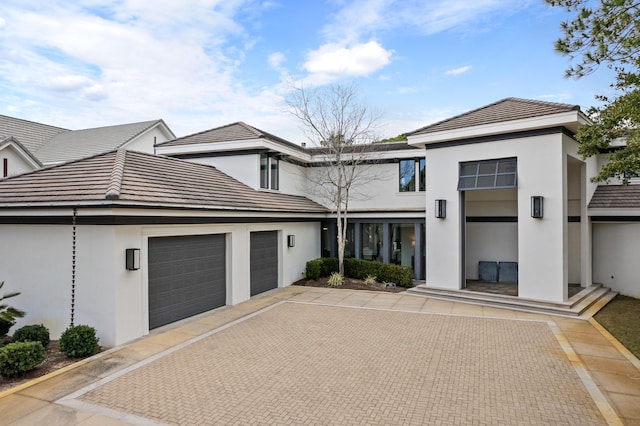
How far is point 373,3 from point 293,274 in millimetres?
10210

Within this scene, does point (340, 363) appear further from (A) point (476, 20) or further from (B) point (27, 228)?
(A) point (476, 20)

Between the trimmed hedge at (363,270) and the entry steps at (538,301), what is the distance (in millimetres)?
949

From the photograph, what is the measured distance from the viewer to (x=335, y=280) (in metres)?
15.0

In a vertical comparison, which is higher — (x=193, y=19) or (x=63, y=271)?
(x=193, y=19)

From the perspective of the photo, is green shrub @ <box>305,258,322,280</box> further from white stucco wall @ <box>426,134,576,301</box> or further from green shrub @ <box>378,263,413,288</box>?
white stucco wall @ <box>426,134,576,301</box>

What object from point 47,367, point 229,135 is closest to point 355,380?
point 47,367

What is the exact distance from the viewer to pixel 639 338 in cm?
880

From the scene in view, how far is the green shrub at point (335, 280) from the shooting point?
48.8ft

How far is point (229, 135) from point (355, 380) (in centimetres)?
1240

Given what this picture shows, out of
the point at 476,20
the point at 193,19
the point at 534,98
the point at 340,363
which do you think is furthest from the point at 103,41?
the point at 534,98

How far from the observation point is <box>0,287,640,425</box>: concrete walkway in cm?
519

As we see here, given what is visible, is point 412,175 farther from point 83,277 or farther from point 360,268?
point 83,277

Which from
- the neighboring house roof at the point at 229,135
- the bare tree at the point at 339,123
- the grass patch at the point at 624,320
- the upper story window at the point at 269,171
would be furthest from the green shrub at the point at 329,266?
the grass patch at the point at 624,320

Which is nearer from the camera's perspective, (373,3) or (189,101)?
(373,3)
